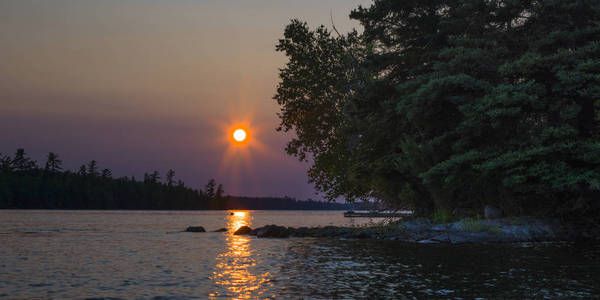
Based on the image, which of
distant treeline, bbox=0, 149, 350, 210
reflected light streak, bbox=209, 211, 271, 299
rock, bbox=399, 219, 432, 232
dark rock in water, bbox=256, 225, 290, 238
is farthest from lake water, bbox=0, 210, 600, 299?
distant treeline, bbox=0, 149, 350, 210

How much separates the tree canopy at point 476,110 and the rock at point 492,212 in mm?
598

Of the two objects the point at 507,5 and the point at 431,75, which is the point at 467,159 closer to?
the point at 431,75

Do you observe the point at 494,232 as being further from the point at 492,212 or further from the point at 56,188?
the point at 56,188

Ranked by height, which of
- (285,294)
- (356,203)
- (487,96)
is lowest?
(285,294)

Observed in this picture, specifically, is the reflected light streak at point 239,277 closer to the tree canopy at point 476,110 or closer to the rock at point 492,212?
the tree canopy at point 476,110

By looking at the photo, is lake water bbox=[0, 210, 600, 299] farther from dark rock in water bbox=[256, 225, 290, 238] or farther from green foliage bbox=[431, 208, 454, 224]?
dark rock in water bbox=[256, 225, 290, 238]

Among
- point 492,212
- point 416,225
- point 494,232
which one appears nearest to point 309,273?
point 494,232

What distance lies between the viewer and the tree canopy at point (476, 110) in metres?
27.9

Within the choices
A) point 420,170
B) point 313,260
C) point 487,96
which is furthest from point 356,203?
point 313,260

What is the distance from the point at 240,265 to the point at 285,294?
6.94m

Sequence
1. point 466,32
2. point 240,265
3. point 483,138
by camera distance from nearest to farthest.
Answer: point 240,265, point 483,138, point 466,32

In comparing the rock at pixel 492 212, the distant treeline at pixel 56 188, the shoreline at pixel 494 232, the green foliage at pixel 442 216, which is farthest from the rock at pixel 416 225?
the distant treeline at pixel 56 188

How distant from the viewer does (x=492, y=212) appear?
32.7 metres

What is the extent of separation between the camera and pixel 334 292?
12.9 meters
